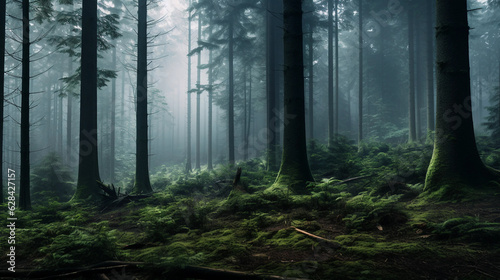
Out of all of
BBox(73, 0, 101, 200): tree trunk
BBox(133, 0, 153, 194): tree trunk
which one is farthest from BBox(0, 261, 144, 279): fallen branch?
BBox(133, 0, 153, 194): tree trunk

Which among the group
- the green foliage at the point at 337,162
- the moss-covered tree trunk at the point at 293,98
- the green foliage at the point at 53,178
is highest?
the moss-covered tree trunk at the point at 293,98

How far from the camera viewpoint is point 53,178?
14.7m

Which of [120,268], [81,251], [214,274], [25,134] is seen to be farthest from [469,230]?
[25,134]

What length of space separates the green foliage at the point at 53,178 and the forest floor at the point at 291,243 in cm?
987

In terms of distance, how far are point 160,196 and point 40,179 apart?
34.7 ft

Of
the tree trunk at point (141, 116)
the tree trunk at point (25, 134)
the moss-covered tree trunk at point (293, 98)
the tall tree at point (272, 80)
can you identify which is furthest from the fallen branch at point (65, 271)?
the tall tree at point (272, 80)

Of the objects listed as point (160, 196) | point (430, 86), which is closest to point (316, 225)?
point (160, 196)

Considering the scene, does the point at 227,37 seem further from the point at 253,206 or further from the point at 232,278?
the point at 232,278

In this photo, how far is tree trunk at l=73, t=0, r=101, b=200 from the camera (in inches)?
405

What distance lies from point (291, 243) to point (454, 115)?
198 inches

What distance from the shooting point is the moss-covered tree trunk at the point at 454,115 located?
18.8ft

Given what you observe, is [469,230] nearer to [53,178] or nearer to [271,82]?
[271,82]

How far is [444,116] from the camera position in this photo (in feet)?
19.6

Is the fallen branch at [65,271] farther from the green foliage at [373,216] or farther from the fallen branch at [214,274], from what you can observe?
the green foliage at [373,216]
